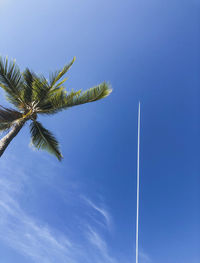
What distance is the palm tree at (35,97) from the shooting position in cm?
668

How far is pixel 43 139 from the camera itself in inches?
302

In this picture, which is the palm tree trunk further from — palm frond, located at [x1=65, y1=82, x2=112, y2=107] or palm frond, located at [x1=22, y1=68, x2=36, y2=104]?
palm frond, located at [x1=65, y1=82, x2=112, y2=107]

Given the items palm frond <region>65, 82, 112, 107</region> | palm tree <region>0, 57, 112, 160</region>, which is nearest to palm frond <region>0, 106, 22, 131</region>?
palm tree <region>0, 57, 112, 160</region>

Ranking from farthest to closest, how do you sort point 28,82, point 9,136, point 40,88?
1. point 28,82
2. point 40,88
3. point 9,136

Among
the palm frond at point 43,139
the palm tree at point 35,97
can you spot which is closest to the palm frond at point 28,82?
the palm tree at point 35,97

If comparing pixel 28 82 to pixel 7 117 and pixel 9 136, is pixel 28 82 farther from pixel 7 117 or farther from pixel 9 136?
pixel 9 136

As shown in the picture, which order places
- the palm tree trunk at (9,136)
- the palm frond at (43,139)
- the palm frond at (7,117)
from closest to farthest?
1. the palm tree trunk at (9,136)
2. the palm frond at (7,117)
3. the palm frond at (43,139)

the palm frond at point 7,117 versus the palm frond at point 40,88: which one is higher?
the palm frond at point 40,88

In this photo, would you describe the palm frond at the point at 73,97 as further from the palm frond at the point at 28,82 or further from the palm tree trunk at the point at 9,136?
the palm tree trunk at the point at 9,136

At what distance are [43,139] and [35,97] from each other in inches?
75.2

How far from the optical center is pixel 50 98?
278 inches

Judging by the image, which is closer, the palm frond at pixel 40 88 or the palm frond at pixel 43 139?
the palm frond at pixel 40 88

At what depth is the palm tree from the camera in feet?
21.9

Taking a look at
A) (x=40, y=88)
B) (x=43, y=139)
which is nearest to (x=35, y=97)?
(x=40, y=88)
